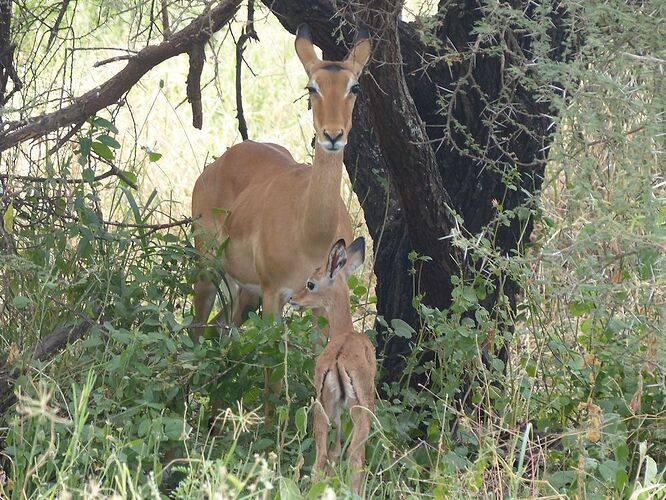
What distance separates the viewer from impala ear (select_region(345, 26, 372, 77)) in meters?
4.49

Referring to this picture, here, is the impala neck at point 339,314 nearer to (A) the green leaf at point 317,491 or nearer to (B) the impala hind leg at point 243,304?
(A) the green leaf at point 317,491

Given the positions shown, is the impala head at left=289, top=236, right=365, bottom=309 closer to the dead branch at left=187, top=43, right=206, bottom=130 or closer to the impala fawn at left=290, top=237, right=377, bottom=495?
the impala fawn at left=290, top=237, right=377, bottom=495

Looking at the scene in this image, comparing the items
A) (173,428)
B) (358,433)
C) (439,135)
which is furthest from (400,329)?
(173,428)

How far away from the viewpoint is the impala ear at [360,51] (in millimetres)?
4488

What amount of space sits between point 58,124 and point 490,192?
1.74 meters

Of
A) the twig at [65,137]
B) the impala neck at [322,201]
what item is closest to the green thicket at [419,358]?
the twig at [65,137]

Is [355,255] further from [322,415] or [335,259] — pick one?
[322,415]

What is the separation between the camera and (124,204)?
7.08 metres

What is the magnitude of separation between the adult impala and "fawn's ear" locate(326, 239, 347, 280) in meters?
0.40

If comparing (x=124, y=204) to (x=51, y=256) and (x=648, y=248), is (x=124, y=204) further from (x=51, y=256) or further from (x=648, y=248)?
(x=648, y=248)

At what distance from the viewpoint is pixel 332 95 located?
483 cm

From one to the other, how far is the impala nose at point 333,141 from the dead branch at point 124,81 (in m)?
0.61

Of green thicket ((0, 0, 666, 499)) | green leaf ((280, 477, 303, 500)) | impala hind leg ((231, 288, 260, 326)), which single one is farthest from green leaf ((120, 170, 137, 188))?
green leaf ((280, 477, 303, 500))

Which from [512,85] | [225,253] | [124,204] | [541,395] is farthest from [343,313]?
[124,204]
